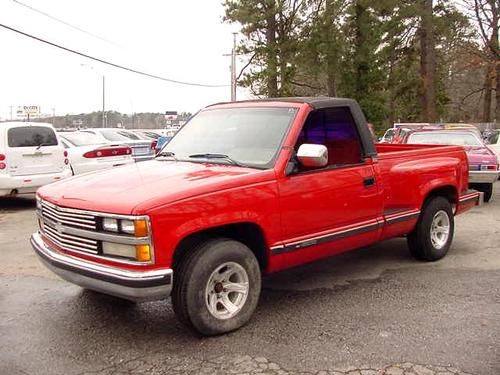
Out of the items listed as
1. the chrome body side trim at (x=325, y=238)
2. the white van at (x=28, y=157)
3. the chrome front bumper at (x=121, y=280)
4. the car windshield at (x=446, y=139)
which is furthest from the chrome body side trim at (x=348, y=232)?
the white van at (x=28, y=157)

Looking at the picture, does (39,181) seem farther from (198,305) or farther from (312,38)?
(312,38)

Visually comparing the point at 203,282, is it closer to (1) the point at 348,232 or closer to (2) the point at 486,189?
(1) the point at 348,232

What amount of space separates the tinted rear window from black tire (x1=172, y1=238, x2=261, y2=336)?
822 centimetres

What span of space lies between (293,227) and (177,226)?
1.17 m

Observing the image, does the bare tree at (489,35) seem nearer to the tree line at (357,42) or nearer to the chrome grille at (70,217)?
the tree line at (357,42)

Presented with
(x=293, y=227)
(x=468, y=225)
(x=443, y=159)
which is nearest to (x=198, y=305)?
(x=293, y=227)

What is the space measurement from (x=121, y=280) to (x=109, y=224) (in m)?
0.41

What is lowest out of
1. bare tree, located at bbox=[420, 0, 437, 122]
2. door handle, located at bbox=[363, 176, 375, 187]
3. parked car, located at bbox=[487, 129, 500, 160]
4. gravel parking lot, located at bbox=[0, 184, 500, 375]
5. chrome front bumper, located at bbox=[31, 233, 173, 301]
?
gravel parking lot, located at bbox=[0, 184, 500, 375]

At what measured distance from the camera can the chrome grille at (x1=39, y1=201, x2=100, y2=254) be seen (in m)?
4.08

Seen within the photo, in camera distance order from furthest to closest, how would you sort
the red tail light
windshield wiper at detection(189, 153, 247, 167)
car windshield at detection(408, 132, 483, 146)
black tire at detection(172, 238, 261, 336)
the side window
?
the red tail light < car windshield at detection(408, 132, 483, 146) < the side window < windshield wiper at detection(189, 153, 247, 167) < black tire at detection(172, 238, 261, 336)

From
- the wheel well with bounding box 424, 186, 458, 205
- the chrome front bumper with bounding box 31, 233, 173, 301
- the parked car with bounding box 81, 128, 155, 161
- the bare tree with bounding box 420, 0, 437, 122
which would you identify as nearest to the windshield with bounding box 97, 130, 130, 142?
the parked car with bounding box 81, 128, 155, 161

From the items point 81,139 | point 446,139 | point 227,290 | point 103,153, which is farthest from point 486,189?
point 81,139

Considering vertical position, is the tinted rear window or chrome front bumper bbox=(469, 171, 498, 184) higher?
the tinted rear window

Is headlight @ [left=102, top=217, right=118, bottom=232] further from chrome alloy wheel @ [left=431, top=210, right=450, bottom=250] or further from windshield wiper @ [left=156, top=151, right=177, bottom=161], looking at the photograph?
chrome alloy wheel @ [left=431, top=210, right=450, bottom=250]
